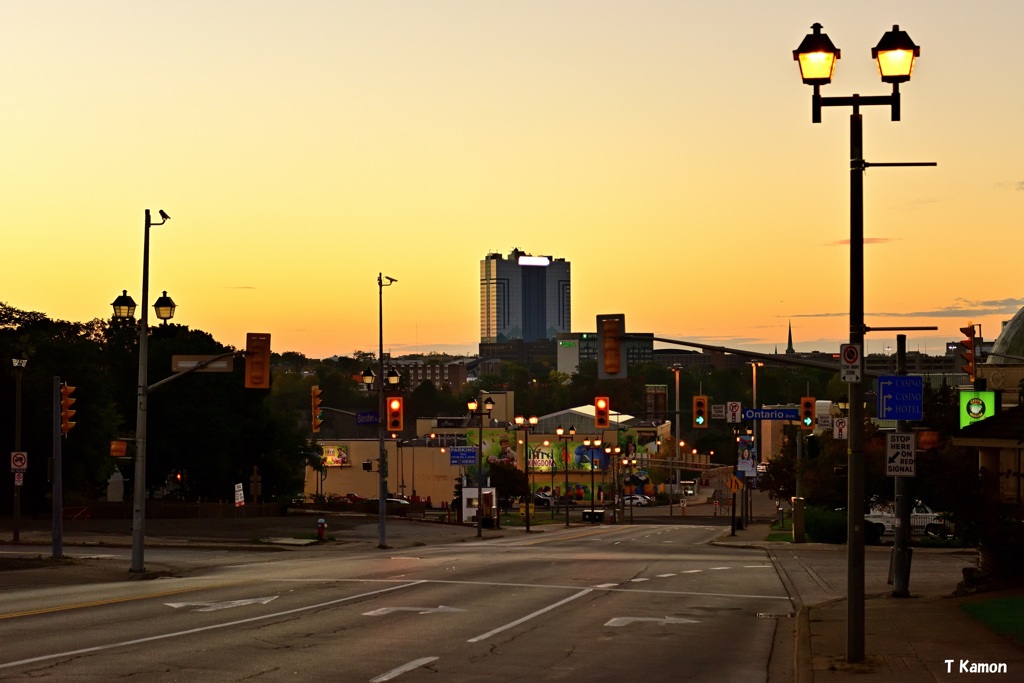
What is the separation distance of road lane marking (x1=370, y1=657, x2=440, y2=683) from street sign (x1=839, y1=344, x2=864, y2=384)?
702cm

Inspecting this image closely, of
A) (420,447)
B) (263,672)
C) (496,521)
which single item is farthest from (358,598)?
(420,447)

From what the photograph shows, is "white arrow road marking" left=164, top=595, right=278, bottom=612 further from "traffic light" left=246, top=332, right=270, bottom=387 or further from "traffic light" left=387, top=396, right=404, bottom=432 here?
"traffic light" left=387, top=396, right=404, bottom=432

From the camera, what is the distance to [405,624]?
74.9 ft

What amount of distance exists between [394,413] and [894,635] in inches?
1465

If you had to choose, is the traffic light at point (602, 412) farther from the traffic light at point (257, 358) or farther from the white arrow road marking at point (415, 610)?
the white arrow road marking at point (415, 610)

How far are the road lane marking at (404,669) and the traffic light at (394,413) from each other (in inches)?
1444

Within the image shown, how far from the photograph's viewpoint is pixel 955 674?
16203 millimetres

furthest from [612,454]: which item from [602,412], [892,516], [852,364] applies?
[852,364]

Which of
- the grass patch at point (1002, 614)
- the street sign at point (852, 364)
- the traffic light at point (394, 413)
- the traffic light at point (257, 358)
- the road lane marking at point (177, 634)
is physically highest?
the traffic light at point (257, 358)

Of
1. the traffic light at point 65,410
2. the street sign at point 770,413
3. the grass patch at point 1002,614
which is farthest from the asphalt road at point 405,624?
the street sign at point 770,413

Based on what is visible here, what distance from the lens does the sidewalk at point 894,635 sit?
1663 centimetres

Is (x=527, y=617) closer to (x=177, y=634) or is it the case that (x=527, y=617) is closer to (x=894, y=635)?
(x=177, y=634)

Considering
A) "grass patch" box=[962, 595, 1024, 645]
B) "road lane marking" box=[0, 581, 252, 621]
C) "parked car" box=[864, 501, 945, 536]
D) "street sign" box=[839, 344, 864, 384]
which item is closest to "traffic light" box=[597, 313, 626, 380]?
"grass patch" box=[962, 595, 1024, 645]

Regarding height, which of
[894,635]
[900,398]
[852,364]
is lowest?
[894,635]
